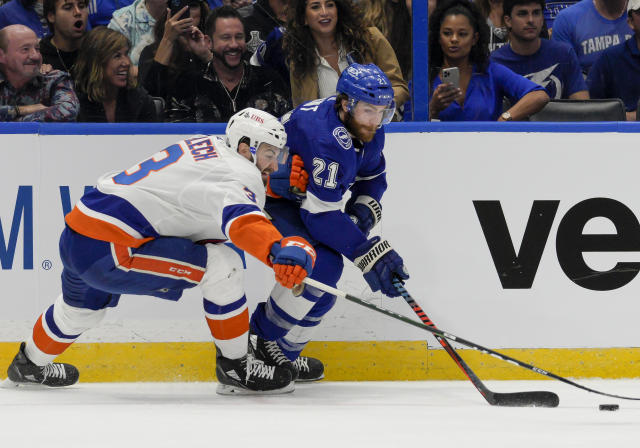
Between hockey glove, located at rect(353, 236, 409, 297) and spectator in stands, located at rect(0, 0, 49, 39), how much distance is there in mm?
1785

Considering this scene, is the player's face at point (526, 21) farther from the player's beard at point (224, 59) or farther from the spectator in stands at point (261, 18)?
the player's beard at point (224, 59)

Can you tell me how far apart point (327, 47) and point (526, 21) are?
3.28 ft

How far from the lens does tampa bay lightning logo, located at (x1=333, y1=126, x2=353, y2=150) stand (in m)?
3.63

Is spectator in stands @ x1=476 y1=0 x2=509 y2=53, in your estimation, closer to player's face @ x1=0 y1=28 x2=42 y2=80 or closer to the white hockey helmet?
the white hockey helmet

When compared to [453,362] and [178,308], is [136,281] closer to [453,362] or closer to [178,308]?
[178,308]

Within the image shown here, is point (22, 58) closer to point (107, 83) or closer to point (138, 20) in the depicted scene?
point (107, 83)

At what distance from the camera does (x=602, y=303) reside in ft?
13.4

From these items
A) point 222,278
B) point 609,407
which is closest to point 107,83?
point 222,278

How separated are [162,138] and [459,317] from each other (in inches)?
57.1

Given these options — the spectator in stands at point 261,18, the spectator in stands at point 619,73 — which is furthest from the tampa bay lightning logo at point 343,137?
the spectator in stands at point 619,73

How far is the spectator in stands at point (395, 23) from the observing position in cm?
414

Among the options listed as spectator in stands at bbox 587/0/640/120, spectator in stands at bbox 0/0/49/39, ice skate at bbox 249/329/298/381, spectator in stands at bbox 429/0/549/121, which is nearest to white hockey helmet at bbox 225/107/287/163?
ice skate at bbox 249/329/298/381

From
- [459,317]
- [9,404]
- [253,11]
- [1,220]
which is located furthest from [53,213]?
[459,317]

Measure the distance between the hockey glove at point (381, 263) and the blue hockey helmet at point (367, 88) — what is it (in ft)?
1.55
